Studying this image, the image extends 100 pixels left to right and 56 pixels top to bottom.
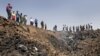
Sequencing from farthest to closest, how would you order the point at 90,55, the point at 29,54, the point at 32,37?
the point at 90,55 < the point at 32,37 < the point at 29,54

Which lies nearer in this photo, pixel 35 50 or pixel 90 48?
pixel 35 50

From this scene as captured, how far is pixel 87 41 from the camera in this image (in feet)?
149

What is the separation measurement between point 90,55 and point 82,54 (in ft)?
4.93

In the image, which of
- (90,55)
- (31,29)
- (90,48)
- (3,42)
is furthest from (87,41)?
(3,42)

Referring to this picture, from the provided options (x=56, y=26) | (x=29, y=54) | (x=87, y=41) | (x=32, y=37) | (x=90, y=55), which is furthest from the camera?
(x=56, y=26)

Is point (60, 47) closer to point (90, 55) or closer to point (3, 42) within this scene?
point (90, 55)

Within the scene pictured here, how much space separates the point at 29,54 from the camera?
96.4 ft

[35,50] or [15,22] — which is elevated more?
[15,22]

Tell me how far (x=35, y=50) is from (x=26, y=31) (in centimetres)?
483

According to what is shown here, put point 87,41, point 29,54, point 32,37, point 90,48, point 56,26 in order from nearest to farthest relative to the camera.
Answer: point 29,54 < point 32,37 < point 90,48 < point 87,41 < point 56,26

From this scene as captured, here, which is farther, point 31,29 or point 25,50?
point 31,29

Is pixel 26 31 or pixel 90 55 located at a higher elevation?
pixel 26 31

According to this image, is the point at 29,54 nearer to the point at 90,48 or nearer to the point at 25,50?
the point at 25,50

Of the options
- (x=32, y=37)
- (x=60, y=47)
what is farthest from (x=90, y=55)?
(x=32, y=37)
